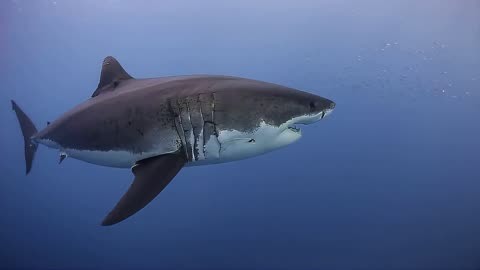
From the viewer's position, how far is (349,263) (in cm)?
1213

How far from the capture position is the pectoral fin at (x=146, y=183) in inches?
84.1

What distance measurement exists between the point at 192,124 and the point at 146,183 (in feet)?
1.79

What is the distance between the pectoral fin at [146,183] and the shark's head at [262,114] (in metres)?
0.42

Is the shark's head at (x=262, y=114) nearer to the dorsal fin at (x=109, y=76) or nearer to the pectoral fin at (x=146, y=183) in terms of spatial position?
the pectoral fin at (x=146, y=183)

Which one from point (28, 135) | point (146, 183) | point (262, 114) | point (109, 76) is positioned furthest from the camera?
point (28, 135)

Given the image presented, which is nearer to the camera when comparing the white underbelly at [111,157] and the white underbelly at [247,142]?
the white underbelly at [247,142]

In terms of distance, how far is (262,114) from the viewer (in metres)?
2.43

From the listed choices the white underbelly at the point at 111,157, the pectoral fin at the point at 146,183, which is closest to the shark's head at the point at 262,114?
the pectoral fin at the point at 146,183

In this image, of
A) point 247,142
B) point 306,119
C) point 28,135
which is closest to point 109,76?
point 247,142

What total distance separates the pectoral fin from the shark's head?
0.42 metres

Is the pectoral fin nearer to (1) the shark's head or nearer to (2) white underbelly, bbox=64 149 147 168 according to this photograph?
(2) white underbelly, bbox=64 149 147 168

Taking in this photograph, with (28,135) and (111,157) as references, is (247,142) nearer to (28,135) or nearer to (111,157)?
(111,157)

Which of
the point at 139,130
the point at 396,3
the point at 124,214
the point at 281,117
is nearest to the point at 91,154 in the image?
the point at 139,130

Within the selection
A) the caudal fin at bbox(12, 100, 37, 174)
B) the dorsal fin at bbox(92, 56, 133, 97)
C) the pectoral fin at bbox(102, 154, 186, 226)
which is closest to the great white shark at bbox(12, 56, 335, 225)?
the pectoral fin at bbox(102, 154, 186, 226)
